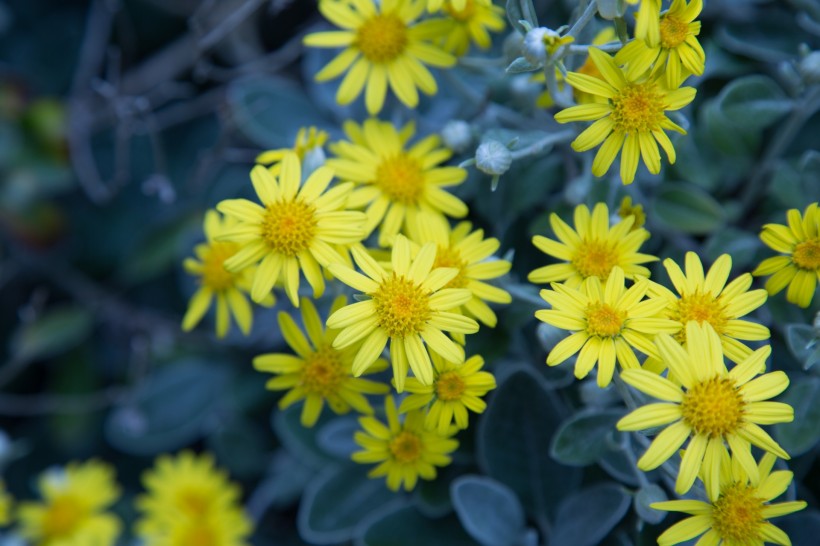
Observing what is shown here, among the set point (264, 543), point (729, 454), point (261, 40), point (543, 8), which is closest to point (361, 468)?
point (264, 543)

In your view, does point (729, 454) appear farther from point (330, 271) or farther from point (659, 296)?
point (330, 271)

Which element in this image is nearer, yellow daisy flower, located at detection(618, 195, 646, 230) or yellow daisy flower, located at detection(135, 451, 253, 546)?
yellow daisy flower, located at detection(618, 195, 646, 230)

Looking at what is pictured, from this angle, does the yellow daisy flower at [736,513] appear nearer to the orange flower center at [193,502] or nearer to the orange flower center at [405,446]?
the orange flower center at [405,446]

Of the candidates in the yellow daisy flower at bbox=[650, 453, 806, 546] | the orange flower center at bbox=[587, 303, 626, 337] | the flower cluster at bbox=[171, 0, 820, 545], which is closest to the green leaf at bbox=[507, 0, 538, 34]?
the flower cluster at bbox=[171, 0, 820, 545]

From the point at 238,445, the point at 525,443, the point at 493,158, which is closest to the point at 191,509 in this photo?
the point at 238,445

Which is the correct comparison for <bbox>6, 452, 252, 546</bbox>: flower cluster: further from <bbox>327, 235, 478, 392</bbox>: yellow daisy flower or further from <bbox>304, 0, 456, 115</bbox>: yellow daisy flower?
<bbox>304, 0, 456, 115</bbox>: yellow daisy flower

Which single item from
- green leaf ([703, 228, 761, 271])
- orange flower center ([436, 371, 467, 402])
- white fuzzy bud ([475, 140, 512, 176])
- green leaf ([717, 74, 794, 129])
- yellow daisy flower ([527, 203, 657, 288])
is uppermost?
green leaf ([717, 74, 794, 129])

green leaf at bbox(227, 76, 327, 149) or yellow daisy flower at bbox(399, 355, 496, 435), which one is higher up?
green leaf at bbox(227, 76, 327, 149)

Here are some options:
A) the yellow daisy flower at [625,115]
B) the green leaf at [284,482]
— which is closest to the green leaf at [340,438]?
the green leaf at [284,482]
